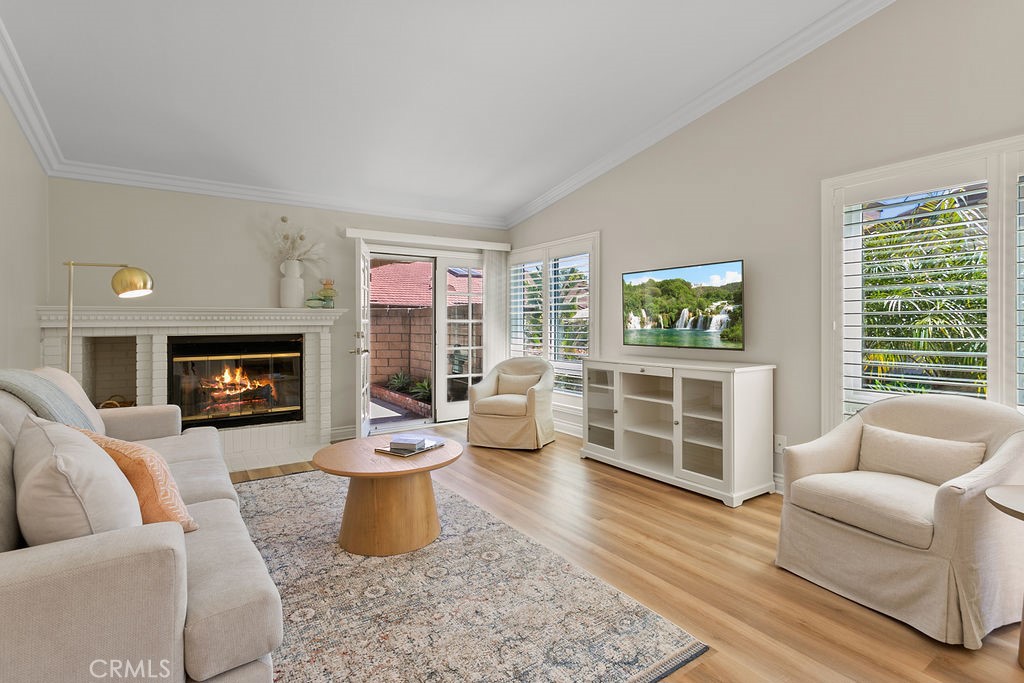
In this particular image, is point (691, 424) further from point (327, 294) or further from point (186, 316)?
point (186, 316)

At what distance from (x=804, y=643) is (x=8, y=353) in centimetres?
409

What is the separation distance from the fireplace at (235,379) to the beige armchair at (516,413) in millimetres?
1667

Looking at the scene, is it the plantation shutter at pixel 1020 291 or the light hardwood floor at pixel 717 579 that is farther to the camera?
the plantation shutter at pixel 1020 291

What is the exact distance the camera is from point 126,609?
110cm

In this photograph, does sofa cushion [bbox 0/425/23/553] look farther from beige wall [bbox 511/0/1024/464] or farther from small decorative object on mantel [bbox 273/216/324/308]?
beige wall [bbox 511/0/1024/464]

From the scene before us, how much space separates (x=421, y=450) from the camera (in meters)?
2.72

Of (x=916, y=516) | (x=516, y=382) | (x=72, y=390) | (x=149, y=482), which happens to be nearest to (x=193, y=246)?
(x=72, y=390)

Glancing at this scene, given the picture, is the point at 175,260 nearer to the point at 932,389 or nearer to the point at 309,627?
the point at 309,627

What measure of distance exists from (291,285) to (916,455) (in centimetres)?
462

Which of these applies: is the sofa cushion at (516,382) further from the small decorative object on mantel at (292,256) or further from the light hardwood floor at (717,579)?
the small decorative object on mantel at (292,256)

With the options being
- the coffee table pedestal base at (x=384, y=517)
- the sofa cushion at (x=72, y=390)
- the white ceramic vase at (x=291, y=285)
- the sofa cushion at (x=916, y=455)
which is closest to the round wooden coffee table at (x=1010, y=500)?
the sofa cushion at (x=916, y=455)

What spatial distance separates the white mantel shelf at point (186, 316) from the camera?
12.0ft

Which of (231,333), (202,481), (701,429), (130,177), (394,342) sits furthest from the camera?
(394,342)

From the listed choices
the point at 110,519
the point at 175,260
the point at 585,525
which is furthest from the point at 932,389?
the point at 175,260
